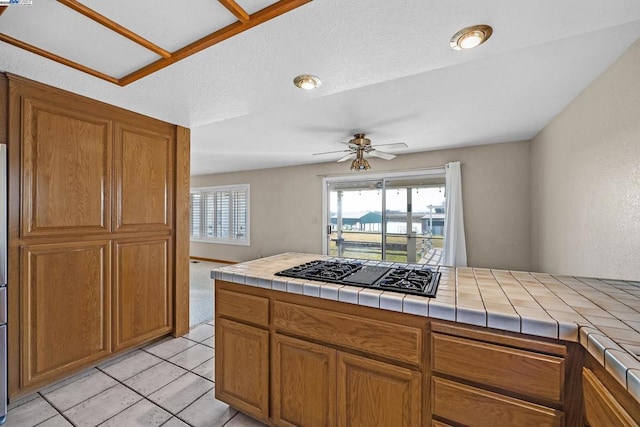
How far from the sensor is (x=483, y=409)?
3.36 feet

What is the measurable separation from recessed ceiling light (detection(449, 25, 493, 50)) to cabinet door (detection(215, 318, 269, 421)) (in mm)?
1903

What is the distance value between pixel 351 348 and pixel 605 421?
0.86m

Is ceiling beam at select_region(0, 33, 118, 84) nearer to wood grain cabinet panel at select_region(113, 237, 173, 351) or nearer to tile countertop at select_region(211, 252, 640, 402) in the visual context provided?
wood grain cabinet panel at select_region(113, 237, 173, 351)

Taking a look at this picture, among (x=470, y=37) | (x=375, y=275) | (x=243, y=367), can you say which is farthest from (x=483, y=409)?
(x=470, y=37)

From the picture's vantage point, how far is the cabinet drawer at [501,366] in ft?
3.06

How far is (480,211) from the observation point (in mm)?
4059

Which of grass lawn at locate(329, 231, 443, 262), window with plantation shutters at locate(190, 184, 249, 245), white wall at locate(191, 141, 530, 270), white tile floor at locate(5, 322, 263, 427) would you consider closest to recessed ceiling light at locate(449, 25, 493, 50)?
white tile floor at locate(5, 322, 263, 427)

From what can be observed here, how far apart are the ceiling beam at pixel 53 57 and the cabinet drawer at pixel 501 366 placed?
2.52 m

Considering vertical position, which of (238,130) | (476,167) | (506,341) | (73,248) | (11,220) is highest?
(238,130)

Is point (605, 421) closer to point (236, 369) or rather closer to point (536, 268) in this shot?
point (236, 369)

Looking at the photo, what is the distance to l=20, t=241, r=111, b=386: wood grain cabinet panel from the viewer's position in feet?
5.86

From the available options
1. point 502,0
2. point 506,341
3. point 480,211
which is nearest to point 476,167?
point 480,211

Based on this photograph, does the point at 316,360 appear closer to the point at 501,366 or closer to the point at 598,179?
the point at 501,366

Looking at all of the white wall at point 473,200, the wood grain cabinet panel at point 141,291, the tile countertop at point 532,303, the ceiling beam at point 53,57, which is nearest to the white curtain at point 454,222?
the white wall at point 473,200
